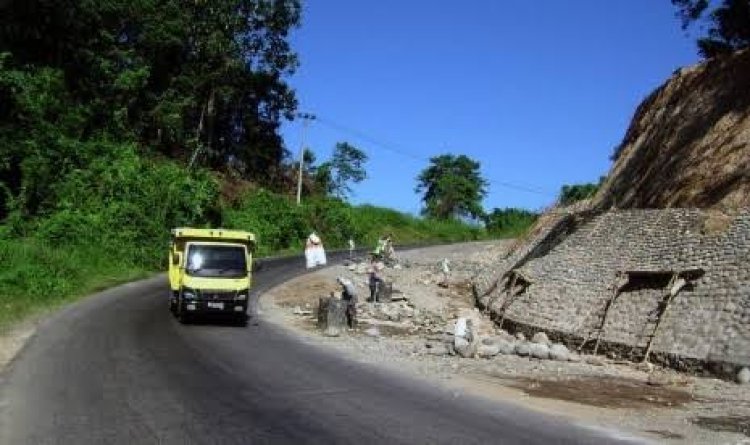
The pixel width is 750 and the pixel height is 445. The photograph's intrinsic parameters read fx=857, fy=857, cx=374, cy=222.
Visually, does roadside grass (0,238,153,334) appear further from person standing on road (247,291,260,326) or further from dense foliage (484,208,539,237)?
dense foliage (484,208,539,237)

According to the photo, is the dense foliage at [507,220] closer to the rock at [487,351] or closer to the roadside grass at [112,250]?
the roadside grass at [112,250]

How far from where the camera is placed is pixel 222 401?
40.2 ft

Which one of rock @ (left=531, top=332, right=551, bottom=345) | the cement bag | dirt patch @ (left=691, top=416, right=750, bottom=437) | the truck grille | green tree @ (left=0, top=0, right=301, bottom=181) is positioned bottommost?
dirt patch @ (left=691, top=416, right=750, bottom=437)

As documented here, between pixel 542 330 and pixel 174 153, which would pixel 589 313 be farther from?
pixel 174 153

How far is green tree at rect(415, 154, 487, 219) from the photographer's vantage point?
369ft

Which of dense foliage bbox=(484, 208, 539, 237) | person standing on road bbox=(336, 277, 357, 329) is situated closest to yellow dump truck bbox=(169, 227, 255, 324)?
person standing on road bbox=(336, 277, 357, 329)

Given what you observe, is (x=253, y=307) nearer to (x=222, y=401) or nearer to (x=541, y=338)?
(x=541, y=338)

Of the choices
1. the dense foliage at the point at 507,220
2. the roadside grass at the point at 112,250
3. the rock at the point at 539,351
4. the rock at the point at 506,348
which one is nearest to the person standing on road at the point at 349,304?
the rock at the point at 506,348

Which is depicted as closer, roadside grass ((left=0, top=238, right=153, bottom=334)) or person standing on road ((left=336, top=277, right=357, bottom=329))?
person standing on road ((left=336, top=277, right=357, bottom=329))

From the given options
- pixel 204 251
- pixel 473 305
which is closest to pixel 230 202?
pixel 473 305

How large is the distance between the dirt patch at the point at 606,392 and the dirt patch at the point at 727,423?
1253 millimetres

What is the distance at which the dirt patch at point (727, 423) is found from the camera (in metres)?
11.7

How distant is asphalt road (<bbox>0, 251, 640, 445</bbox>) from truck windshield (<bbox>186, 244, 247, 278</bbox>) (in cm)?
353

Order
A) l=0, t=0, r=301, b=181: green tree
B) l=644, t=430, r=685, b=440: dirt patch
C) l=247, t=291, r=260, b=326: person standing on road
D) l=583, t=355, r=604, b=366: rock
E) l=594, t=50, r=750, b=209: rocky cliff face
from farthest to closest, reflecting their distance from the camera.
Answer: l=0, t=0, r=301, b=181: green tree, l=594, t=50, r=750, b=209: rocky cliff face, l=247, t=291, r=260, b=326: person standing on road, l=583, t=355, r=604, b=366: rock, l=644, t=430, r=685, b=440: dirt patch
